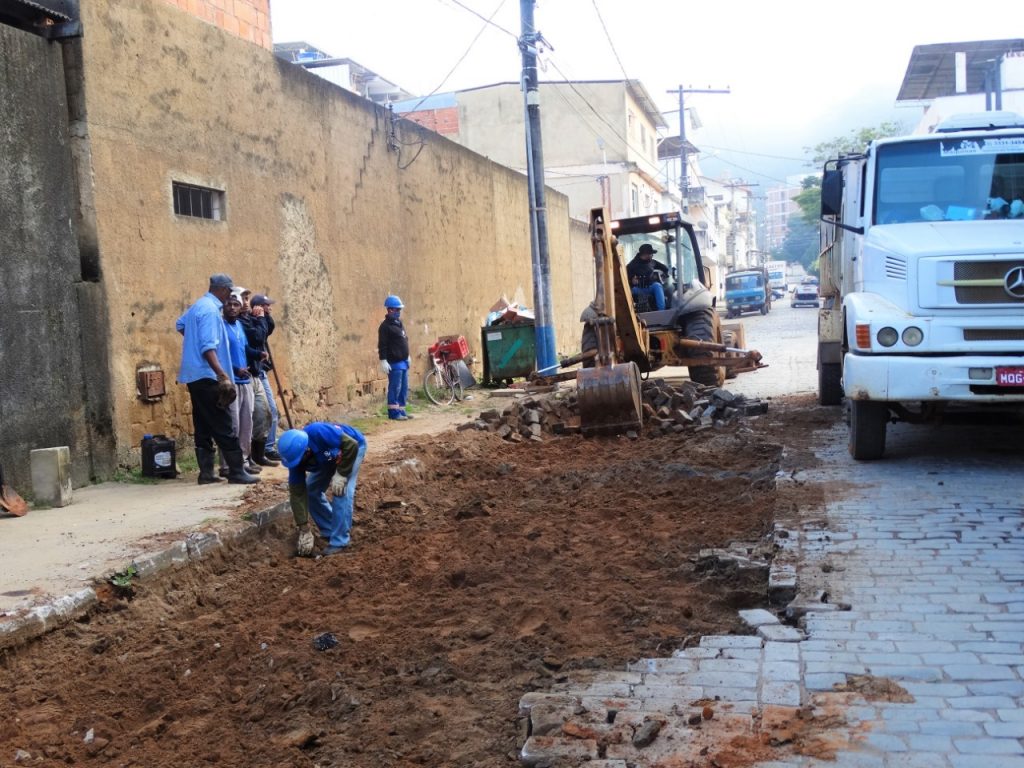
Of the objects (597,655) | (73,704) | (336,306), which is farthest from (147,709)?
(336,306)

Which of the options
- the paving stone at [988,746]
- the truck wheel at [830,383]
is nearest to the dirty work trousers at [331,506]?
the paving stone at [988,746]

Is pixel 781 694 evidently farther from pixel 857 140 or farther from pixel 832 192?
pixel 857 140

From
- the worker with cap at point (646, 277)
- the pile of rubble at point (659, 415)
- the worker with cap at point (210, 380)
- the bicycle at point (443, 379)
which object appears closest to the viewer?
the worker with cap at point (210, 380)

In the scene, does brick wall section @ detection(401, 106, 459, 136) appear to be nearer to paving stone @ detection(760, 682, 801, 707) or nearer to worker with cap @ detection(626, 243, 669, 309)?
worker with cap @ detection(626, 243, 669, 309)

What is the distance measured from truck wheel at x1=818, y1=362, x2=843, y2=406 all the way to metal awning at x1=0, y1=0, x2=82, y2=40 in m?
8.86

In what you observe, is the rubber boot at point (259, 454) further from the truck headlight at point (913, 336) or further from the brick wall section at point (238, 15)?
the truck headlight at point (913, 336)

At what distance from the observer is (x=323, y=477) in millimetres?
6918

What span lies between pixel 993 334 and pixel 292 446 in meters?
5.23

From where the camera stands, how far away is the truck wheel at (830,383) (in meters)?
11.7

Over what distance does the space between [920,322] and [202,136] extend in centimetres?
Answer: 724

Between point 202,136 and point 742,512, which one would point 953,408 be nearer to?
point 742,512

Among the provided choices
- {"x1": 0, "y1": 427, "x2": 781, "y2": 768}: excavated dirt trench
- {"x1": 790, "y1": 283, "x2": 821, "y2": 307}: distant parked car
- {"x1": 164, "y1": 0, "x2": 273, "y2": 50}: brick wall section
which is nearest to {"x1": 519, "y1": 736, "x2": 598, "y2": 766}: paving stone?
{"x1": 0, "y1": 427, "x2": 781, "y2": 768}: excavated dirt trench

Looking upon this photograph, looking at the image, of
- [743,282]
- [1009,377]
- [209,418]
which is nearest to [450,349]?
[209,418]

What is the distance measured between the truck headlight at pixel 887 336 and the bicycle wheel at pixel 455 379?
28.8 ft
